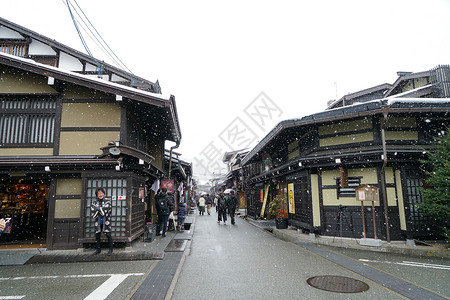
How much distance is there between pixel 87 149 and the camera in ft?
32.3

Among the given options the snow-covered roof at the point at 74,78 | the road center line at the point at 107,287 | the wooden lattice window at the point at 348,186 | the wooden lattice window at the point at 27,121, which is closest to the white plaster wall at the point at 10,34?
the snow-covered roof at the point at 74,78

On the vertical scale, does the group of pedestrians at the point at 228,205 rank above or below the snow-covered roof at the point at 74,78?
below

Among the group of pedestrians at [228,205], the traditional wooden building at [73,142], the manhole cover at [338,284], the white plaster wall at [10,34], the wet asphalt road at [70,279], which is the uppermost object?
the white plaster wall at [10,34]

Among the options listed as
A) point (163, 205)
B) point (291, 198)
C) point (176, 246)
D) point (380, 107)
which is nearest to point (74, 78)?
point (163, 205)

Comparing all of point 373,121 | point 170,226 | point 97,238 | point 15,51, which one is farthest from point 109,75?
point 373,121

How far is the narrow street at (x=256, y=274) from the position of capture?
17.3 ft

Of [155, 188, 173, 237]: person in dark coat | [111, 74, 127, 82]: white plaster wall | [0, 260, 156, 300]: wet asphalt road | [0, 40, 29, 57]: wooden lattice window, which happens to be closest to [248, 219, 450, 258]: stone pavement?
[155, 188, 173, 237]: person in dark coat

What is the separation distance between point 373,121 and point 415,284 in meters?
6.68

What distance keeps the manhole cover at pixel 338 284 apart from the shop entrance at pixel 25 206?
11.9 metres

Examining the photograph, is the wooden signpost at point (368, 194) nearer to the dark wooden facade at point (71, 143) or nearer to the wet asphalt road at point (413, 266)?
the wet asphalt road at point (413, 266)

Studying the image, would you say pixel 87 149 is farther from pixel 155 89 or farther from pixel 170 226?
pixel 155 89

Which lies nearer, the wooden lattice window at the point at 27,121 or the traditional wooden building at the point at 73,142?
the traditional wooden building at the point at 73,142

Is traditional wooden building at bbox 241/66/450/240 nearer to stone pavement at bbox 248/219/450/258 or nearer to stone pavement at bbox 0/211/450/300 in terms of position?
stone pavement at bbox 248/219/450/258

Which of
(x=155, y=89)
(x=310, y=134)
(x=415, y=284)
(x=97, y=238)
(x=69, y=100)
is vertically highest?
(x=155, y=89)
